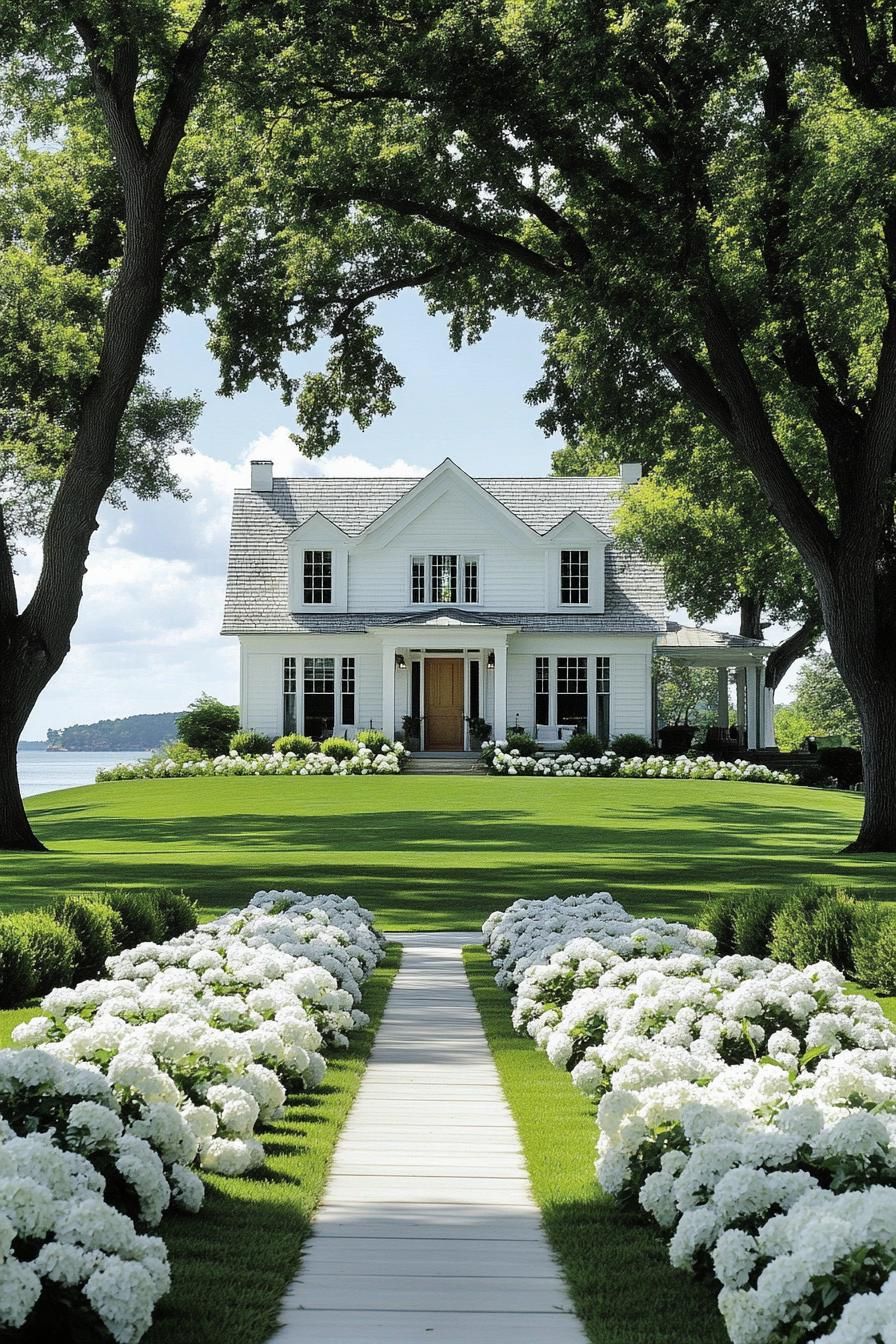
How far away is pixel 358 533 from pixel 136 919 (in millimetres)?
30469

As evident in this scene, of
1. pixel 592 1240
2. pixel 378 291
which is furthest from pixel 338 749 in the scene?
pixel 592 1240

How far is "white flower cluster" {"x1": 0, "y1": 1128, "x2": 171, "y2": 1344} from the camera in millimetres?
3679

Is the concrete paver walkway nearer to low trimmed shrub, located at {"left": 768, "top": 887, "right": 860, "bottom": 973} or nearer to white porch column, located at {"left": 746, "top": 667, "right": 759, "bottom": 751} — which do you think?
low trimmed shrub, located at {"left": 768, "top": 887, "right": 860, "bottom": 973}

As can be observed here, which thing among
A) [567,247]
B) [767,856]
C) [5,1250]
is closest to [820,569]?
[767,856]

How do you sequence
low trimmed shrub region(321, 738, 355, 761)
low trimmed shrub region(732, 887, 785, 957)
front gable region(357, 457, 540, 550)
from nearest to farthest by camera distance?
low trimmed shrub region(732, 887, 785, 957), low trimmed shrub region(321, 738, 355, 761), front gable region(357, 457, 540, 550)

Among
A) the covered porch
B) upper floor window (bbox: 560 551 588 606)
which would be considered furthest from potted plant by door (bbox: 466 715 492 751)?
upper floor window (bbox: 560 551 588 606)

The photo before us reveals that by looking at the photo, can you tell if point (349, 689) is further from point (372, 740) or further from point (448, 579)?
point (448, 579)

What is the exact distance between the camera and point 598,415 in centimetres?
2114

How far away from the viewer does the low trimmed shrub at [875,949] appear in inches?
398

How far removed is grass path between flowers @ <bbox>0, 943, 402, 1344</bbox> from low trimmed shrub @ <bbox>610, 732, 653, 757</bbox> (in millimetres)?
31052

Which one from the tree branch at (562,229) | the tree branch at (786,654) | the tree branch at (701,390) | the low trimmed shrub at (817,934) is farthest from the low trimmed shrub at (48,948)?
the tree branch at (786,654)

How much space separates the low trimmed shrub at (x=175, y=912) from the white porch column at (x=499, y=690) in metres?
26.7

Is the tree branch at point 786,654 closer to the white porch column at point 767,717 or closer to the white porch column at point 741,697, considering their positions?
the white porch column at point 767,717

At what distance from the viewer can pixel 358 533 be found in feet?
135
